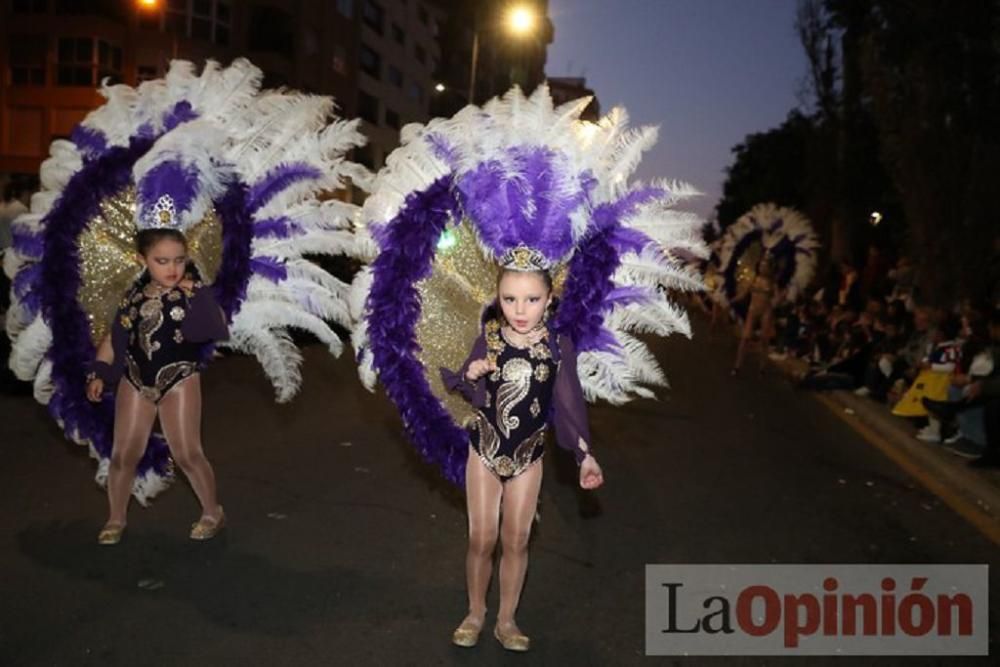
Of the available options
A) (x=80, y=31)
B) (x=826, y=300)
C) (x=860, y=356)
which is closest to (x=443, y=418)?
(x=860, y=356)

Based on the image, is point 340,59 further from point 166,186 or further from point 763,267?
point 166,186

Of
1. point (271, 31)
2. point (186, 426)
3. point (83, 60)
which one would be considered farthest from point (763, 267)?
point (271, 31)

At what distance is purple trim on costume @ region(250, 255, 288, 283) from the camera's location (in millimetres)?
5250

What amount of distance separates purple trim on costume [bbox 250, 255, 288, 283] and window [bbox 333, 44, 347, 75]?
40238mm

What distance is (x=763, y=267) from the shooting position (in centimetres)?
1351

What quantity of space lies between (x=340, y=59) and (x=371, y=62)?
6.00 metres

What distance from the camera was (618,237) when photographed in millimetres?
4215

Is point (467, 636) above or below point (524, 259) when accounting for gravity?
below

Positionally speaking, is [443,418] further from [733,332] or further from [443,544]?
[733,332]

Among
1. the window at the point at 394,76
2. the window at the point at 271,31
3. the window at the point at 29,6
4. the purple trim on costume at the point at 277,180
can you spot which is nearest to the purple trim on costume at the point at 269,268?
the purple trim on costume at the point at 277,180

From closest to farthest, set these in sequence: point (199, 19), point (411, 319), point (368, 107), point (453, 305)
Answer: point (411, 319), point (453, 305), point (199, 19), point (368, 107)

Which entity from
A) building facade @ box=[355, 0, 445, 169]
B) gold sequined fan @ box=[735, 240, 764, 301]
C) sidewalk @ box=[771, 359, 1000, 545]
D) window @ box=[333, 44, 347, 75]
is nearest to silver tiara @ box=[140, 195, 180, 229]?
sidewalk @ box=[771, 359, 1000, 545]

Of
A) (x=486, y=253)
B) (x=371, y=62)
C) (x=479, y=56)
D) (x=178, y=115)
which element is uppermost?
(x=479, y=56)

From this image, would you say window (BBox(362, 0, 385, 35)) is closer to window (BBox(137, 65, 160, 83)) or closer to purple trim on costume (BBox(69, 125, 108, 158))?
window (BBox(137, 65, 160, 83))
